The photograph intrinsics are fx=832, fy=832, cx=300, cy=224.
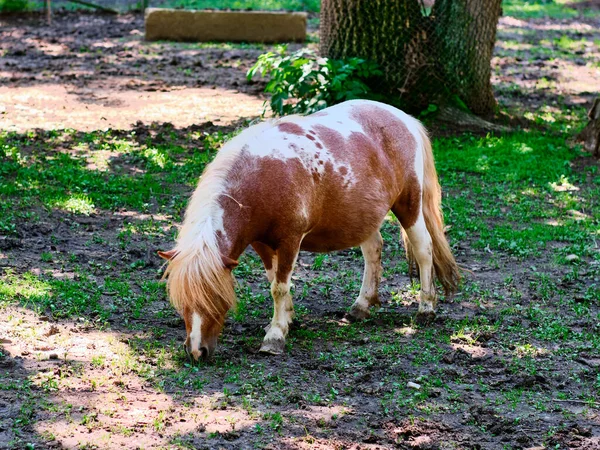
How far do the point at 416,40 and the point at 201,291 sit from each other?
6.66 meters

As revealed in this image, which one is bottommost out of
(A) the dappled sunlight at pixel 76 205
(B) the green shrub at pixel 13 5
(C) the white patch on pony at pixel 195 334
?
(A) the dappled sunlight at pixel 76 205

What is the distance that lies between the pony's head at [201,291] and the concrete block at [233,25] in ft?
39.1

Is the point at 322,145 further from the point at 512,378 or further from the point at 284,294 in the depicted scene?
the point at 512,378

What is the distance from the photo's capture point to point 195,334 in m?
5.18

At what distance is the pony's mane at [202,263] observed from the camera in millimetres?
5027

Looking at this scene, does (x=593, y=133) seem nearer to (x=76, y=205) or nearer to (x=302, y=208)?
(x=302, y=208)

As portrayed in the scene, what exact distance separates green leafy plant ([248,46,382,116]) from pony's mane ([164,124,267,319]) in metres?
4.80

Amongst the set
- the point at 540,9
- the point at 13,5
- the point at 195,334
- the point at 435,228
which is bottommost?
the point at 195,334

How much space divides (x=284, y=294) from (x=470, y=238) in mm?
3069

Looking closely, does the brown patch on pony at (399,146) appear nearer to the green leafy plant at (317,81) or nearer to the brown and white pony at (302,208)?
the brown and white pony at (302,208)

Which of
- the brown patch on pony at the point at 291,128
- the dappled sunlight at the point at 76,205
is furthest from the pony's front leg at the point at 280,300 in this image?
the dappled sunlight at the point at 76,205

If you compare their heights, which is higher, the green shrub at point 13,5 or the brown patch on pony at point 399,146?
the green shrub at point 13,5

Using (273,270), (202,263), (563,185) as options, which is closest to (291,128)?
(273,270)

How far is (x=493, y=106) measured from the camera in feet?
37.9
